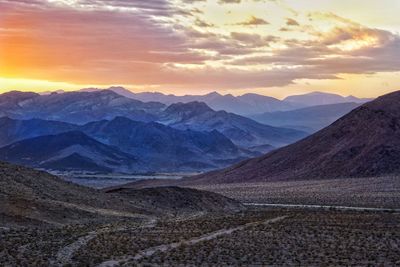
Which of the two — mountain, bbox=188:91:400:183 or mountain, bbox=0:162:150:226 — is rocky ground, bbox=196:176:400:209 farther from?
mountain, bbox=0:162:150:226

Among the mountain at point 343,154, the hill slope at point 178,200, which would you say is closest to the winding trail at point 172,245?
the hill slope at point 178,200

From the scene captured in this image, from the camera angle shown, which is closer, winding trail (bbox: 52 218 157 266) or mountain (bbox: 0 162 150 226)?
winding trail (bbox: 52 218 157 266)

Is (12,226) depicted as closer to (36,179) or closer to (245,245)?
(245,245)

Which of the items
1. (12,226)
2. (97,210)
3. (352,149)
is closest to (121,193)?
(97,210)

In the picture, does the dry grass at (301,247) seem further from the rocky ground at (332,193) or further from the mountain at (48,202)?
the rocky ground at (332,193)

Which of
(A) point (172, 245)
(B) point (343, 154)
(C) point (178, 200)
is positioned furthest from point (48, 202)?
(B) point (343, 154)

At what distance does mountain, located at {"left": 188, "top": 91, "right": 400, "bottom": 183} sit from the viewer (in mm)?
136125

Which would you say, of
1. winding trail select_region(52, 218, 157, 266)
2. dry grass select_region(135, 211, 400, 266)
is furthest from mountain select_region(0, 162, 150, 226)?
dry grass select_region(135, 211, 400, 266)

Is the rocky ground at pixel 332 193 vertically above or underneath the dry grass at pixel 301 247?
underneath

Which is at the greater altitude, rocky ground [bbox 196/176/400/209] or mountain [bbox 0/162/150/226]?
mountain [bbox 0/162/150/226]

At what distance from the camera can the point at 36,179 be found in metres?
70.8

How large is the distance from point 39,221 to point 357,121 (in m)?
116

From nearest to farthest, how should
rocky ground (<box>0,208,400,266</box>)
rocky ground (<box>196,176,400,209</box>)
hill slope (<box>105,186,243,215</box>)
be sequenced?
rocky ground (<box>0,208,400,266</box>) → hill slope (<box>105,186,243,215</box>) → rocky ground (<box>196,176,400,209</box>)

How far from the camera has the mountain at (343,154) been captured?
136 metres
